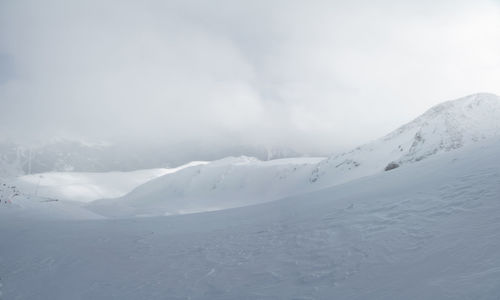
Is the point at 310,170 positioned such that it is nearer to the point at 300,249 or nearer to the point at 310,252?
the point at 300,249

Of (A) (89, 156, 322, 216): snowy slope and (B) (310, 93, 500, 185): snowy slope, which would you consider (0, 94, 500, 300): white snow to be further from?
(A) (89, 156, 322, 216): snowy slope

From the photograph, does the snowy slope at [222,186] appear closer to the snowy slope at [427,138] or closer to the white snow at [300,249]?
the snowy slope at [427,138]

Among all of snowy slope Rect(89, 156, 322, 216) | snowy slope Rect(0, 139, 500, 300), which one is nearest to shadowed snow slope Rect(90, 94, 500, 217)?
snowy slope Rect(89, 156, 322, 216)

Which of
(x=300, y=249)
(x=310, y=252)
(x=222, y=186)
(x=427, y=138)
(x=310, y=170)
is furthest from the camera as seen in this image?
(x=222, y=186)

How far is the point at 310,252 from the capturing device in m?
10.0

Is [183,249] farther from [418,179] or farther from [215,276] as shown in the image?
[418,179]

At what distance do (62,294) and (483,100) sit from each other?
8807cm

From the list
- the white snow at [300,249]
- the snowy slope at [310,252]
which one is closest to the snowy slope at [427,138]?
the white snow at [300,249]

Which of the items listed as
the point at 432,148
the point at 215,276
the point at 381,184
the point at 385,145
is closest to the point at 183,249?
the point at 215,276

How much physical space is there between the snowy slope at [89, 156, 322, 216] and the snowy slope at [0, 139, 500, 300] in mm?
101003

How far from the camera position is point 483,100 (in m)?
76.6

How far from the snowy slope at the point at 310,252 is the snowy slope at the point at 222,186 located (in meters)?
101

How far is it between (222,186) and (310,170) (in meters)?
36.4

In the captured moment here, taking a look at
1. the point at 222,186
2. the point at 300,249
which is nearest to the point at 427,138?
the point at 300,249
